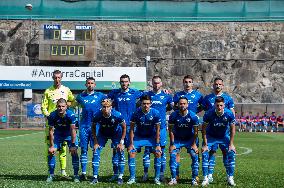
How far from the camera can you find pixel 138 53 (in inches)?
1854

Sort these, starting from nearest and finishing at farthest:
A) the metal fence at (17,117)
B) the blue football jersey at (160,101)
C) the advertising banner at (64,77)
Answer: the blue football jersey at (160,101), the metal fence at (17,117), the advertising banner at (64,77)

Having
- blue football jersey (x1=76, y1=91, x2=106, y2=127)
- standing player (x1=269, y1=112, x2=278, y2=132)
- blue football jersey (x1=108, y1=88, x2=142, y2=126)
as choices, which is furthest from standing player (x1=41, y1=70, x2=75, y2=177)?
standing player (x1=269, y1=112, x2=278, y2=132)

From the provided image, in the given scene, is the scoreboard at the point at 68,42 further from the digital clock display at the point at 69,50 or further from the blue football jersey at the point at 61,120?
the blue football jersey at the point at 61,120

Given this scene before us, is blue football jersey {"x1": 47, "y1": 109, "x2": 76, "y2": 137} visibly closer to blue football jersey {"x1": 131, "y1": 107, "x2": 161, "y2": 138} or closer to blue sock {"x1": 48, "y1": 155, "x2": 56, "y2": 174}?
blue sock {"x1": 48, "y1": 155, "x2": 56, "y2": 174}

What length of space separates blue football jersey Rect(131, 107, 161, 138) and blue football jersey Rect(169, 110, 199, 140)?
324 millimetres

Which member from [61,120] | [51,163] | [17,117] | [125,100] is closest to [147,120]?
[125,100]

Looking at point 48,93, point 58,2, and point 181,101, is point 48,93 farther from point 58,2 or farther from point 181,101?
point 58,2

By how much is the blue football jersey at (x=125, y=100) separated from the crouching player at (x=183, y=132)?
1376mm

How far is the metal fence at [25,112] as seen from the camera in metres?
43.5

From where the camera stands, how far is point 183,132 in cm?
1098

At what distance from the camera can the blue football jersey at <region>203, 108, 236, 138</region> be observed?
10.8m

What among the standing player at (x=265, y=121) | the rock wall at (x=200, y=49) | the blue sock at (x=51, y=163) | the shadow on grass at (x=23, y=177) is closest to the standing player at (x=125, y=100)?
the blue sock at (x=51, y=163)

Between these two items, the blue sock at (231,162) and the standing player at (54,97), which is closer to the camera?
the blue sock at (231,162)

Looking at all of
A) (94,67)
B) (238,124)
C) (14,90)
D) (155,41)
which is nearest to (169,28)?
(155,41)
